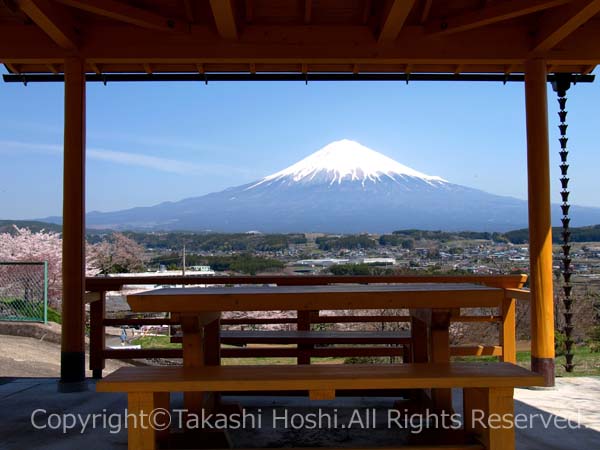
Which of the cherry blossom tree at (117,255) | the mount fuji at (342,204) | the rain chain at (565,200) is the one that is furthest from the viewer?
the mount fuji at (342,204)

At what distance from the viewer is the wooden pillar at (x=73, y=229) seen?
5094mm

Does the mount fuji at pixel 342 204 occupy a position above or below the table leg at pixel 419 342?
above

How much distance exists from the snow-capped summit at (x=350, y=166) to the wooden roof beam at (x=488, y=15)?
49.8 metres

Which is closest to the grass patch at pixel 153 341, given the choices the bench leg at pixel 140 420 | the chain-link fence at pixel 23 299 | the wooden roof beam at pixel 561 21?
the chain-link fence at pixel 23 299

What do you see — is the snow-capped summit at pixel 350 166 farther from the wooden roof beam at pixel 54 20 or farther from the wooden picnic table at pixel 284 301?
the wooden picnic table at pixel 284 301

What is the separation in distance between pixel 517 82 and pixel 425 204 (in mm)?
46580

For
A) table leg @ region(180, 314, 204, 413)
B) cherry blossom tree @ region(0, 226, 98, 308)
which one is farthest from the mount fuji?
table leg @ region(180, 314, 204, 413)

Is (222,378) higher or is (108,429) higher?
(222,378)

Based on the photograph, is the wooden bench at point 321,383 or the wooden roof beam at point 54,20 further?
the wooden roof beam at point 54,20

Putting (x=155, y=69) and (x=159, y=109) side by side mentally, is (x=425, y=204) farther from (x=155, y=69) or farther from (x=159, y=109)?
A: (x=155, y=69)

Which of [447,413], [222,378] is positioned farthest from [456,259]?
[222,378]

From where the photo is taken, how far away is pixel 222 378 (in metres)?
2.74

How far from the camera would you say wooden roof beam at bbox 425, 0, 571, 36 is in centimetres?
446

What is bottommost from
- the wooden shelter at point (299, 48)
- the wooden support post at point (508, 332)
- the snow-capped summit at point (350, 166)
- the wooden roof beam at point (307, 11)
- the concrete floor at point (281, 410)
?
the concrete floor at point (281, 410)
